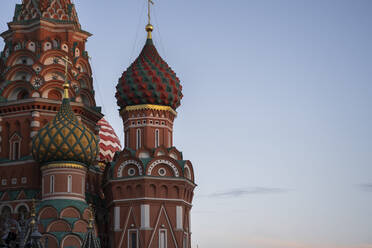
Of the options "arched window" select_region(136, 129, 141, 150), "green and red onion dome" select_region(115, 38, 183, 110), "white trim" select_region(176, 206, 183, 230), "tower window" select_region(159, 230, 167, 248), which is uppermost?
"green and red onion dome" select_region(115, 38, 183, 110)

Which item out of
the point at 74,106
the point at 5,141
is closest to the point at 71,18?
the point at 74,106

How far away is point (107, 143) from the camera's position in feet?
142

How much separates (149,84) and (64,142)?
587 cm

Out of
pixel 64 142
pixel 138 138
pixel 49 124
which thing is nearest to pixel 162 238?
pixel 138 138

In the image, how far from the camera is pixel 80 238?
100 ft

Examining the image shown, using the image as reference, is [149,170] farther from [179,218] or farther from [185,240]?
[185,240]

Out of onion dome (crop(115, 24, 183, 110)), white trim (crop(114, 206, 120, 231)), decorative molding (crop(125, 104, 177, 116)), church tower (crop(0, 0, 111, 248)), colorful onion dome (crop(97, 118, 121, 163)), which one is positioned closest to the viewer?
church tower (crop(0, 0, 111, 248))

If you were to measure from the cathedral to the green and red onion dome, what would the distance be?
0.05 m

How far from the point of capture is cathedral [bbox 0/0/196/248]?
Answer: 3166 centimetres

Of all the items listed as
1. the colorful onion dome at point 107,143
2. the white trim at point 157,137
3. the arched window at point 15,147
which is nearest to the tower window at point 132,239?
the white trim at point 157,137

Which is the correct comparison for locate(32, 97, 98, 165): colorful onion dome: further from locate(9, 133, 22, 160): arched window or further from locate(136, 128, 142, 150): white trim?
locate(9, 133, 22, 160): arched window

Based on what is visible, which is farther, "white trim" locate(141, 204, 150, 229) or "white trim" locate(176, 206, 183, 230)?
"white trim" locate(176, 206, 183, 230)

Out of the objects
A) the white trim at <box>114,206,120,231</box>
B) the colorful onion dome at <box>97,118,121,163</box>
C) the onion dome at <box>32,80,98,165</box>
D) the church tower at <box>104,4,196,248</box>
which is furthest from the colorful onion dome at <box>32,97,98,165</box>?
the colorful onion dome at <box>97,118,121,163</box>

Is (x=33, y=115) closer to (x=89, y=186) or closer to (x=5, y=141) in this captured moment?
(x=5, y=141)
